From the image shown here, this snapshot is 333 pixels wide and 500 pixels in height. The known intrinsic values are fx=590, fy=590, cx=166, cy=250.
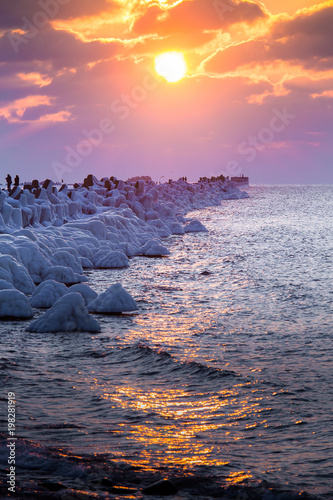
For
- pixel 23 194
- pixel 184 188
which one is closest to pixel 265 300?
pixel 23 194

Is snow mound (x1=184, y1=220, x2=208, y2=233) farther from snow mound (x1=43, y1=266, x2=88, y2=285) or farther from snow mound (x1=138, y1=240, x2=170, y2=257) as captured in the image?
snow mound (x1=43, y1=266, x2=88, y2=285)

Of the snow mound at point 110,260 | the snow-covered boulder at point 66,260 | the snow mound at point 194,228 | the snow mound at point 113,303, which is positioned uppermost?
the snow mound at point 194,228

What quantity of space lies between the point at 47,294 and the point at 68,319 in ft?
7.32

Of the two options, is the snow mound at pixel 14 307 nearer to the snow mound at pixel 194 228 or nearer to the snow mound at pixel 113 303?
the snow mound at pixel 113 303

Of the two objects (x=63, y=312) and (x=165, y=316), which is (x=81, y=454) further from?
(x=165, y=316)

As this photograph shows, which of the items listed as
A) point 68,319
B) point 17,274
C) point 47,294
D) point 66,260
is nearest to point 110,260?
point 66,260

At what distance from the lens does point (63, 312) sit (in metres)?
12.6

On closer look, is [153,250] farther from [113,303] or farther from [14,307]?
[14,307]

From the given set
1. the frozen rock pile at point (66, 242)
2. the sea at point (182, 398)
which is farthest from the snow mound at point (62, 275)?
the sea at point (182, 398)

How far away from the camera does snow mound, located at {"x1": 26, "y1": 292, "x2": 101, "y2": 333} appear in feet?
41.0

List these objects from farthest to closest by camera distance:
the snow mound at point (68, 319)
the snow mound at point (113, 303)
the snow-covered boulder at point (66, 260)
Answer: the snow-covered boulder at point (66, 260)
the snow mound at point (113, 303)
the snow mound at point (68, 319)

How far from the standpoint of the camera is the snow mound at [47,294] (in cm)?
1459

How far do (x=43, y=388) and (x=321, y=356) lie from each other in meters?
5.15

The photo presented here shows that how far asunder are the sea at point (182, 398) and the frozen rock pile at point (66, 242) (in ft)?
3.20
